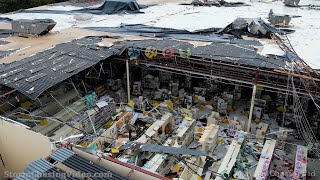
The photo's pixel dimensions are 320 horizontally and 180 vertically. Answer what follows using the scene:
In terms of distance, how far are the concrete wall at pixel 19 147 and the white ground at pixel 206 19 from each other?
40.3ft

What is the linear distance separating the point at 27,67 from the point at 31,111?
230 cm

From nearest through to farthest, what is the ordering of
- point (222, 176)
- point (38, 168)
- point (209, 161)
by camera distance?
point (38, 168) → point (222, 176) → point (209, 161)

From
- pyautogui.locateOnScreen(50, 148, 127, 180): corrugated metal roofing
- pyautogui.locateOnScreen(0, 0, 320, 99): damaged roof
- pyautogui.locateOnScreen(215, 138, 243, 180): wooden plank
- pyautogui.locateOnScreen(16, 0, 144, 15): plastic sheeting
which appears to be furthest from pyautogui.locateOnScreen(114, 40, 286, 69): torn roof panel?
pyautogui.locateOnScreen(16, 0, 144, 15): plastic sheeting

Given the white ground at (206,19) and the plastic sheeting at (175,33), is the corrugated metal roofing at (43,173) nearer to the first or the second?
the white ground at (206,19)

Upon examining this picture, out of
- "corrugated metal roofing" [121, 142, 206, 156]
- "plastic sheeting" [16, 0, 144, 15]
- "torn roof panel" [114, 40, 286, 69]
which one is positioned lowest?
"corrugated metal roofing" [121, 142, 206, 156]

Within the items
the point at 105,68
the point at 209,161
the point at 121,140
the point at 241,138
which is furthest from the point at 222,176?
the point at 105,68

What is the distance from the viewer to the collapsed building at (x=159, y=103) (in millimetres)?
13102

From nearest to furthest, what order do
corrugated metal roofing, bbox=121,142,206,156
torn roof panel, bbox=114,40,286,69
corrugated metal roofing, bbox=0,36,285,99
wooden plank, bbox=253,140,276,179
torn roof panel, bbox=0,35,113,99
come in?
wooden plank, bbox=253,140,276,179, corrugated metal roofing, bbox=121,142,206,156, torn roof panel, bbox=0,35,113,99, corrugated metal roofing, bbox=0,36,285,99, torn roof panel, bbox=114,40,286,69

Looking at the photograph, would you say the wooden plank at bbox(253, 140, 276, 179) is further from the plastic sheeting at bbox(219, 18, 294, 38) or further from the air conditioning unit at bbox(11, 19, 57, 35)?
the air conditioning unit at bbox(11, 19, 57, 35)

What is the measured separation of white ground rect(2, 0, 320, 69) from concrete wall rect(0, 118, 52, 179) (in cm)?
1227

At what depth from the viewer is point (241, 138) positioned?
15383 millimetres

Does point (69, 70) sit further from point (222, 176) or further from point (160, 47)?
point (222, 176)

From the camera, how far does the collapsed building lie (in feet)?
43.0

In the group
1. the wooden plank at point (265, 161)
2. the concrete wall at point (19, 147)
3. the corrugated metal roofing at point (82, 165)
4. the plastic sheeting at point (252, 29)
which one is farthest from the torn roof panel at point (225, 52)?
the corrugated metal roofing at point (82, 165)
